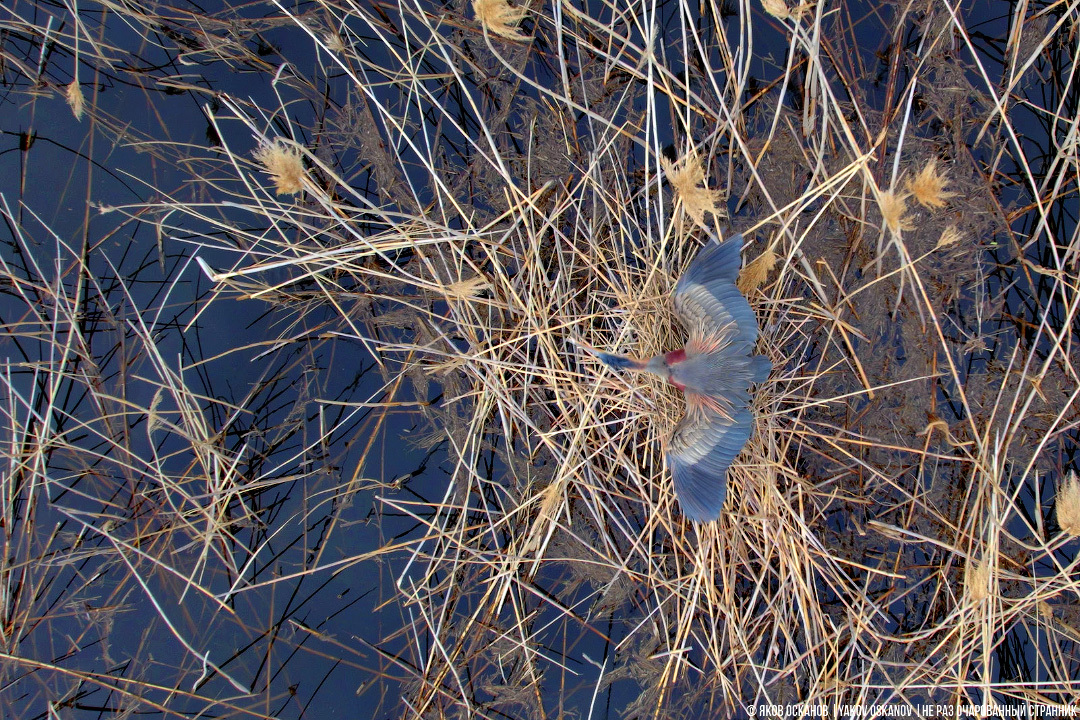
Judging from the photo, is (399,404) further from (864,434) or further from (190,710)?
(864,434)

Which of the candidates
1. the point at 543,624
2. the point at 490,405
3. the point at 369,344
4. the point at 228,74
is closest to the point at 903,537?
the point at 543,624

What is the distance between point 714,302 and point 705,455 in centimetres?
49

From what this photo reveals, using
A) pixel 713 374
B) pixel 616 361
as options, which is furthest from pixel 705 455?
pixel 616 361

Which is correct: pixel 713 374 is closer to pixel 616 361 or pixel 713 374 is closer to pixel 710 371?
pixel 710 371

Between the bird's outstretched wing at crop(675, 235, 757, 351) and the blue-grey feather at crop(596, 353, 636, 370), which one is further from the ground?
the bird's outstretched wing at crop(675, 235, 757, 351)

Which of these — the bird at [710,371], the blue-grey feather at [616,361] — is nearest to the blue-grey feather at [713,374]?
the bird at [710,371]

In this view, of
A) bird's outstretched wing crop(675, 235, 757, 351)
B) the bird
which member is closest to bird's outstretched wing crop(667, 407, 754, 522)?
the bird

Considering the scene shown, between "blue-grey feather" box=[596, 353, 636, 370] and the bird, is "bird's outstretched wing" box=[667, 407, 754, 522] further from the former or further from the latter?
"blue-grey feather" box=[596, 353, 636, 370]

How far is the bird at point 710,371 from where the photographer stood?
1847 mm

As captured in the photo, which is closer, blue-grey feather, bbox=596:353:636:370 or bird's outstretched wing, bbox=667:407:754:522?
blue-grey feather, bbox=596:353:636:370

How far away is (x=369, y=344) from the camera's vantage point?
8.35ft

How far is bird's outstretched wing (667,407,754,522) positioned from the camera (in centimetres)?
190

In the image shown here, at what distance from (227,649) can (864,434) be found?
2856mm

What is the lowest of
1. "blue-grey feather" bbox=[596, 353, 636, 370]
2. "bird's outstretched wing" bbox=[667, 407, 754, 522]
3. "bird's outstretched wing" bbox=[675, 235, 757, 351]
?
"bird's outstretched wing" bbox=[667, 407, 754, 522]
